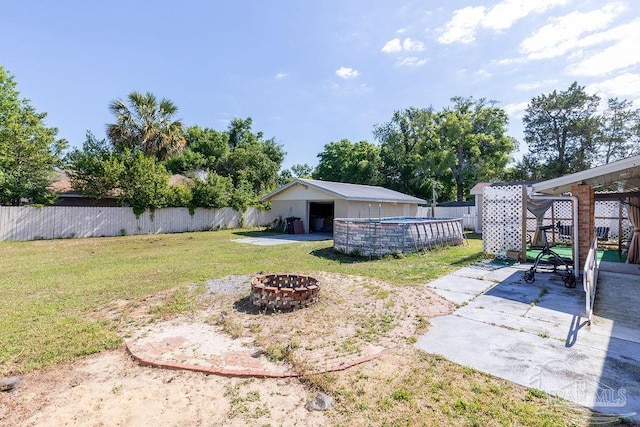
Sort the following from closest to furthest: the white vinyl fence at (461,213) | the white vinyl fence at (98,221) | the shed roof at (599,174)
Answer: the shed roof at (599,174) < the white vinyl fence at (98,221) < the white vinyl fence at (461,213)

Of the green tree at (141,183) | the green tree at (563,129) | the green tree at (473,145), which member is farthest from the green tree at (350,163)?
the green tree at (141,183)

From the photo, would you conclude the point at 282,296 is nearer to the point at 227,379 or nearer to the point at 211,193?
the point at 227,379

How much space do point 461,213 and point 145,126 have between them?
22055 millimetres

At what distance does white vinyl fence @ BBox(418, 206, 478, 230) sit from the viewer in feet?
66.7

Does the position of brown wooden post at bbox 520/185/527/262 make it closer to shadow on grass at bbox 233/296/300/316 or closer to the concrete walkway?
the concrete walkway

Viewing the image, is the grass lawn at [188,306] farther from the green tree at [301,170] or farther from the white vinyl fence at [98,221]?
the green tree at [301,170]

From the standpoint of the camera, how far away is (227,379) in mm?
3018

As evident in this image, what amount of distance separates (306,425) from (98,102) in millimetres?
22730

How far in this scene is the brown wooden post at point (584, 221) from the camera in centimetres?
710

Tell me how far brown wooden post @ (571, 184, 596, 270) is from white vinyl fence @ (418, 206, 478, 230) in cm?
1257

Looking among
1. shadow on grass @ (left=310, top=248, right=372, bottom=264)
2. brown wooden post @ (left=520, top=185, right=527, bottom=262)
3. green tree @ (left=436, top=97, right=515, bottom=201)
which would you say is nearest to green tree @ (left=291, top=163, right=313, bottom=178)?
green tree @ (left=436, top=97, right=515, bottom=201)

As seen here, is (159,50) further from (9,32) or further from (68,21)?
(9,32)

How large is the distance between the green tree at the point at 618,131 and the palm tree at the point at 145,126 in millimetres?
35656

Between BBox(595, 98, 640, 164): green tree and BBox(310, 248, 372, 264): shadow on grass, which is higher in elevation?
BBox(595, 98, 640, 164): green tree
